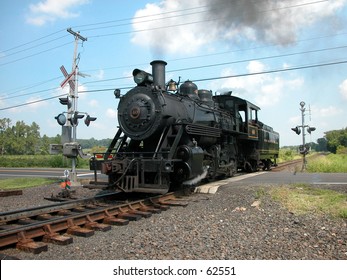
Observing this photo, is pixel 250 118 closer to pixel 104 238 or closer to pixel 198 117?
pixel 198 117

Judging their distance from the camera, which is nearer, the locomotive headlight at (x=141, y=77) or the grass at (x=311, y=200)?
the grass at (x=311, y=200)

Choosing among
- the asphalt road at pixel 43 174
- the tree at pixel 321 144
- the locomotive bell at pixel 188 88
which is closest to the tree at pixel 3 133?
the asphalt road at pixel 43 174

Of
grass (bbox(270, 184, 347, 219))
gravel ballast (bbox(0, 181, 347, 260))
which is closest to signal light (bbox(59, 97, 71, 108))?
gravel ballast (bbox(0, 181, 347, 260))

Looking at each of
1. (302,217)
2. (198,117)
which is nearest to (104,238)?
(302,217)

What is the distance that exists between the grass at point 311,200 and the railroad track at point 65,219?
8.74ft

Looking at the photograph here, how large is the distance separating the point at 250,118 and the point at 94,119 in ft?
24.7

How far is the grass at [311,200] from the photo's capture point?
280 inches

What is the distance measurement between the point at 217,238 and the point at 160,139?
13.8 feet

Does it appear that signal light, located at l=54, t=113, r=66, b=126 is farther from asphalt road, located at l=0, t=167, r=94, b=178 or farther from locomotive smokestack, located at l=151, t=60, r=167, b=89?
asphalt road, located at l=0, t=167, r=94, b=178

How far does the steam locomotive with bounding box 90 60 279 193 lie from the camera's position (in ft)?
27.8

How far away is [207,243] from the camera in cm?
508

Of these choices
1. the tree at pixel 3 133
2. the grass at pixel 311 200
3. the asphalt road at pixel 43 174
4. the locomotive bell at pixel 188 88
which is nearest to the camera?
the grass at pixel 311 200

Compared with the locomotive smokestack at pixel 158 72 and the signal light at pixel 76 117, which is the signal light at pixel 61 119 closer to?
the signal light at pixel 76 117

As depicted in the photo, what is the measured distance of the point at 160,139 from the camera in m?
9.03
